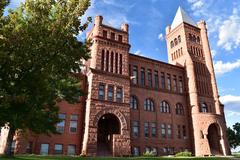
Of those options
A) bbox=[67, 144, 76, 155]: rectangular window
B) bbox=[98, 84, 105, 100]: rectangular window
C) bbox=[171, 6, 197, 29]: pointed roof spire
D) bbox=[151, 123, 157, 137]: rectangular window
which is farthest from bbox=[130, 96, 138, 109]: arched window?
bbox=[171, 6, 197, 29]: pointed roof spire

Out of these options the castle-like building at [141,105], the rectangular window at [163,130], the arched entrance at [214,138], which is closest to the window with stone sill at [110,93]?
the castle-like building at [141,105]

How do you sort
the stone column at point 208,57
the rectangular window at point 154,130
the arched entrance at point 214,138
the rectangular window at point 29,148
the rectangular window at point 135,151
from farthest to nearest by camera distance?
1. the stone column at point 208,57
2. the arched entrance at point 214,138
3. the rectangular window at point 154,130
4. the rectangular window at point 135,151
5. the rectangular window at point 29,148

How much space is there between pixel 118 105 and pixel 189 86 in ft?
58.7

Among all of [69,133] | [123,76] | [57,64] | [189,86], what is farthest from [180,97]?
[57,64]

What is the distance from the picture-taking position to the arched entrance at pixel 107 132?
3161cm

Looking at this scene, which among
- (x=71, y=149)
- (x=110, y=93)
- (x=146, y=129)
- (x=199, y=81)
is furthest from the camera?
(x=199, y=81)

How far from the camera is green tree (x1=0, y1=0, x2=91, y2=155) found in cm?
1240

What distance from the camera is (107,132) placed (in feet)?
117

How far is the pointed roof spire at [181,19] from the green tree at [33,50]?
135ft

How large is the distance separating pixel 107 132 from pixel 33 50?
83.0 ft

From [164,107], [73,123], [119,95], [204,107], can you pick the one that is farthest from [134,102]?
[204,107]

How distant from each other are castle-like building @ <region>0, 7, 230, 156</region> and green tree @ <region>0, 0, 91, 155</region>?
13075 mm

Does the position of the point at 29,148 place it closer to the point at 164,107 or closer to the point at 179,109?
the point at 164,107

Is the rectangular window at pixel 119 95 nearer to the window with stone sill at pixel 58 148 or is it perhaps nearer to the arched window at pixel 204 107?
the window with stone sill at pixel 58 148
